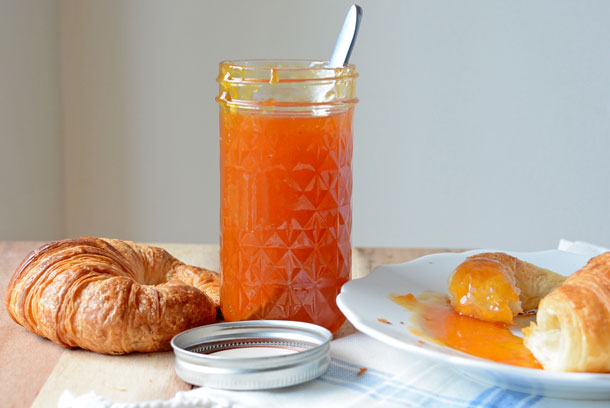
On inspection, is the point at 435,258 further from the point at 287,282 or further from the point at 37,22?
the point at 37,22

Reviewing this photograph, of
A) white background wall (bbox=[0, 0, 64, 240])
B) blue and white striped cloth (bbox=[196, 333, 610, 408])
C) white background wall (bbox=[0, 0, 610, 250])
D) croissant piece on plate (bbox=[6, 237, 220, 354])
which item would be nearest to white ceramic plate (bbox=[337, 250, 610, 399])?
blue and white striped cloth (bbox=[196, 333, 610, 408])

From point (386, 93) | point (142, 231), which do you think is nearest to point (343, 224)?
point (386, 93)

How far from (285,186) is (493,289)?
1.02 feet

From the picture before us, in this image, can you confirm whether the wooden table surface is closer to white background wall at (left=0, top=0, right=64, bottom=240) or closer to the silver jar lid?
the silver jar lid

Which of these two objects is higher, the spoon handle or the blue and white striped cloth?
the spoon handle

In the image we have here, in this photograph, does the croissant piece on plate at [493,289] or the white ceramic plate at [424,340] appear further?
the croissant piece on plate at [493,289]

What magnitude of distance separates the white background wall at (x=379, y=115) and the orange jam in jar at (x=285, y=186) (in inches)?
74.0

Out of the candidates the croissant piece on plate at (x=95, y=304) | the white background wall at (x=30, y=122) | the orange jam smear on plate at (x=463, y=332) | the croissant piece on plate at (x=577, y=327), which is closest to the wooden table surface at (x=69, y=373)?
the croissant piece on plate at (x=95, y=304)

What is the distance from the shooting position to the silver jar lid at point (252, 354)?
2.75ft

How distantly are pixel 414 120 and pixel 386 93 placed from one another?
0.15 meters

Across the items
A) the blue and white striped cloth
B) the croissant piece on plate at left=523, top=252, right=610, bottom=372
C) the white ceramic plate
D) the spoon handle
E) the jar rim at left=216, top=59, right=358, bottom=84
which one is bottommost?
the blue and white striped cloth

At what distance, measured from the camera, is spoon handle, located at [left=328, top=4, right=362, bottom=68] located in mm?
1033

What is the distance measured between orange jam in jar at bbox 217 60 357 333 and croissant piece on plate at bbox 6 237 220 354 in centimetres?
9

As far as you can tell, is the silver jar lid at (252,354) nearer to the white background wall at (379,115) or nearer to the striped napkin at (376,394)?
the striped napkin at (376,394)
